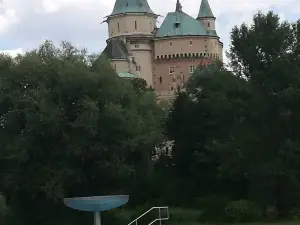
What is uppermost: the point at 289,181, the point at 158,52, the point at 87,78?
the point at 158,52

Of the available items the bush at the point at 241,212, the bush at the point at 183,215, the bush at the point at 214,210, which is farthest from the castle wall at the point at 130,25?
the bush at the point at 241,212

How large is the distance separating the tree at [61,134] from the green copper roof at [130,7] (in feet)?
232

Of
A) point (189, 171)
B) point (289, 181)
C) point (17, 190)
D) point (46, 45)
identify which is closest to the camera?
point (289, 181)

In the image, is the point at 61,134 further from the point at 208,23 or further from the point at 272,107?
the point at 208,23

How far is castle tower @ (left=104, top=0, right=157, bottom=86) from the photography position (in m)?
105

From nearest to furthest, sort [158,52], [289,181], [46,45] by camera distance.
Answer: [289,181]
[46,45]
[158,52]

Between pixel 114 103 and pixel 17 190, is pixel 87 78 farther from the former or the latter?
pixel 17 190

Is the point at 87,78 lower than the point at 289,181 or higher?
higher

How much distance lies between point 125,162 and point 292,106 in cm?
873

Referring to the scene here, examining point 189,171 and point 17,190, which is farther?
point 189,171

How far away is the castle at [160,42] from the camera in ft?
344

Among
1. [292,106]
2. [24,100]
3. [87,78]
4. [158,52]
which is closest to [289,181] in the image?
[292,106]

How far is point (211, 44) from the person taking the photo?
106688 mm

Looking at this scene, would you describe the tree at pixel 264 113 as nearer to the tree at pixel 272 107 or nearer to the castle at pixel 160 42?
the tree at pixel 272 107
